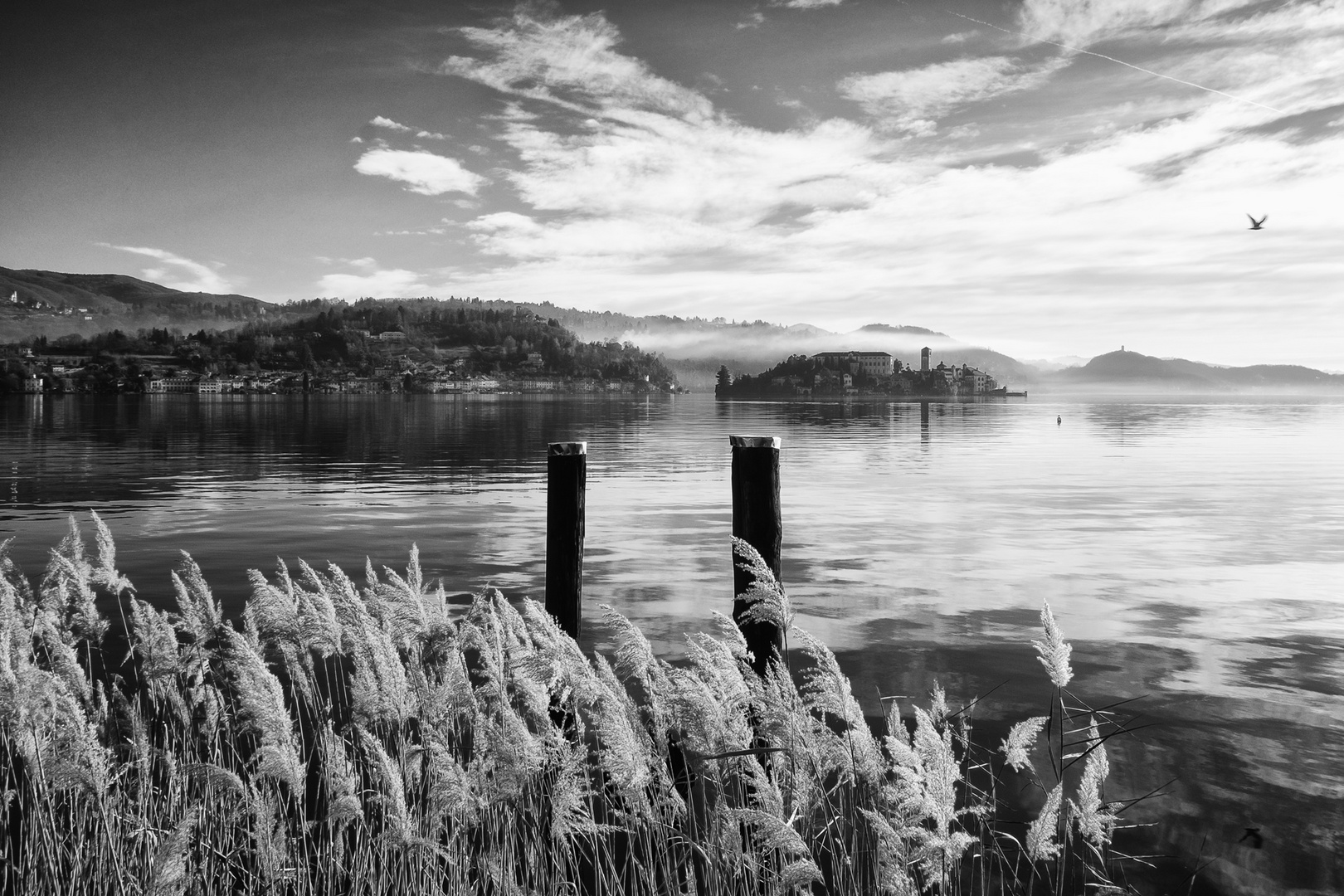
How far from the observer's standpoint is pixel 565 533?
30.7 ft

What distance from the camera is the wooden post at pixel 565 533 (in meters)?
9.27

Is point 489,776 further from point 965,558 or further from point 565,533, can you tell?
point 965,558

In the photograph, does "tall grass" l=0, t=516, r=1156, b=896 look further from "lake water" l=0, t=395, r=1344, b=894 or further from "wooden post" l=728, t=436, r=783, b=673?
"lake water" l=0, t=395, r=1344, b=894

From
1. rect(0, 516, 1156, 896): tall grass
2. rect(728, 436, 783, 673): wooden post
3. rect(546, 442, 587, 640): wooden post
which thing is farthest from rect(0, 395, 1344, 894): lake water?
rect(546, 442, 587, 640): wooden post

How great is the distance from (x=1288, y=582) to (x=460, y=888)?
59.0 feet

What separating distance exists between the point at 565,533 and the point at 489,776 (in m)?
2.92

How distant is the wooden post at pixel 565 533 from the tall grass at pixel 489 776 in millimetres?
1766

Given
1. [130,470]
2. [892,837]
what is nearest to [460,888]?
[892,837]

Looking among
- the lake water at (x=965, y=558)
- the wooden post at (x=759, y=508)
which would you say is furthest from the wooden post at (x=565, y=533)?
the lake water at (x=965, y=558)

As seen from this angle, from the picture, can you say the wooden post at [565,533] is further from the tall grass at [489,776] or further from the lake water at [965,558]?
the lake water at [965,558]

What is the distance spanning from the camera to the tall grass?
14.0ft

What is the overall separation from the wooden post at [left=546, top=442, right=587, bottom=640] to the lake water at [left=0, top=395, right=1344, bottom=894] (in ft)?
12.5

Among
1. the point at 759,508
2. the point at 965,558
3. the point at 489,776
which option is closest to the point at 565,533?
the point at 759,508

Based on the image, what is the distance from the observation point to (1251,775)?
849 centimetres
